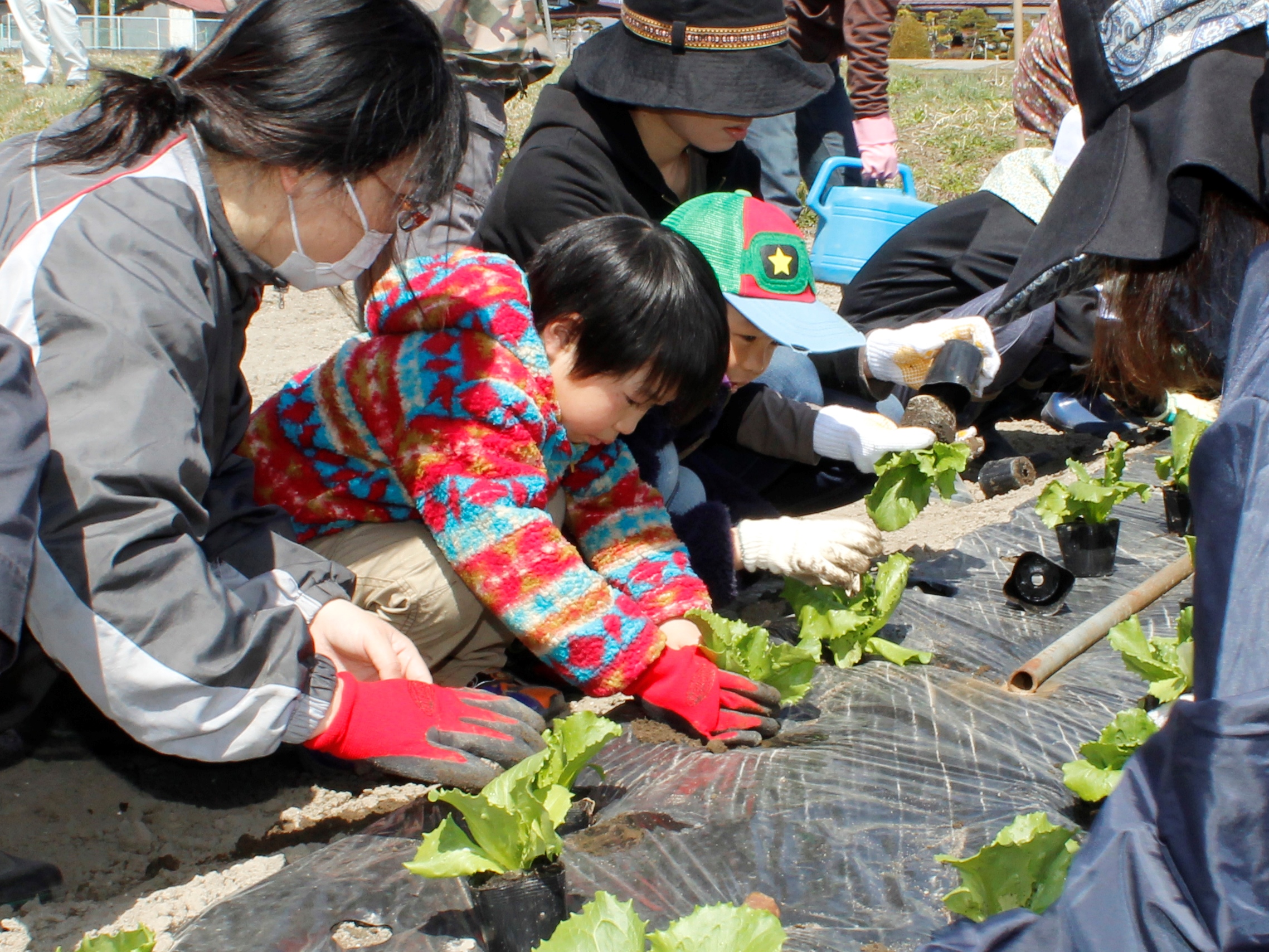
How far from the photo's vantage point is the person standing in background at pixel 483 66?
11.2 ft

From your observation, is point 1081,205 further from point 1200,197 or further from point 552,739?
point 552,739

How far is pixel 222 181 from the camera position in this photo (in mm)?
1727

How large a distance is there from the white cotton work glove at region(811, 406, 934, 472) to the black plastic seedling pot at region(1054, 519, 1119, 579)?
427mm

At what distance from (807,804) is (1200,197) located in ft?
3.40

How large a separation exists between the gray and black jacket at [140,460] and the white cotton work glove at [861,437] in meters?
1.73

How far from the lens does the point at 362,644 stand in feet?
6.25

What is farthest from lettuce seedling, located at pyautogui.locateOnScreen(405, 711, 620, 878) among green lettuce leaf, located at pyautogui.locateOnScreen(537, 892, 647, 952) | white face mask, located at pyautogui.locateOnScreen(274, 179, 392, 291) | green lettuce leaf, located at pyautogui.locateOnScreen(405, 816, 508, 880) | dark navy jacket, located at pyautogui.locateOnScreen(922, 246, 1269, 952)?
white face mask, located at pyautogui.locateOnScreen(274, 179, 392, 291)

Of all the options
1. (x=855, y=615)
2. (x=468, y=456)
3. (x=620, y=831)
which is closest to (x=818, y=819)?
(x=620, y=831)

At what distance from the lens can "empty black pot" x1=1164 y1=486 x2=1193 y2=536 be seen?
3.13 meters

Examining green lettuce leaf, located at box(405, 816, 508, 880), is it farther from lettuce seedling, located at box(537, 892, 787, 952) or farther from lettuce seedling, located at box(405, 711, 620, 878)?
lettuce seedling, located at box(537, 892, 787, 952)

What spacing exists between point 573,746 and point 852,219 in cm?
375

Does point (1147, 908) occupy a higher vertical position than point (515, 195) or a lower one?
lower

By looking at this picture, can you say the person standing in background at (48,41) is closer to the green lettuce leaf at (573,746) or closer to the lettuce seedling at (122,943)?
the green lettuce leaf at (573,746)

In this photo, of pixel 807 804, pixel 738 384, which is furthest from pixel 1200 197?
pixel 738 384
